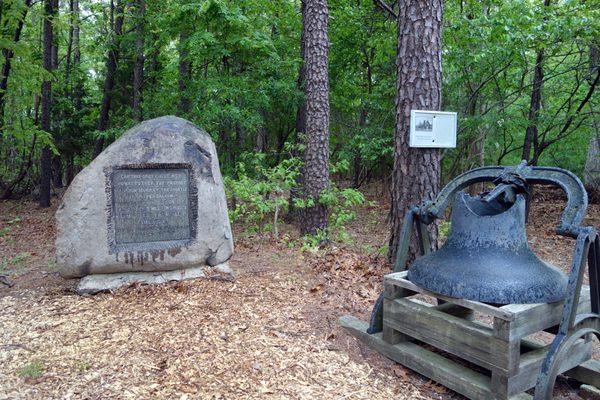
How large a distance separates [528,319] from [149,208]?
12.0 ft

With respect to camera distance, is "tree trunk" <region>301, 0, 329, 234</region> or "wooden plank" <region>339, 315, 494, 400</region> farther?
"tree trunk" <region>301, 0, 329, 234</region>

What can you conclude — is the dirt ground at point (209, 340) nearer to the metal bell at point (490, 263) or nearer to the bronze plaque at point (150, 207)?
the bronze plaque at point (150, 207)

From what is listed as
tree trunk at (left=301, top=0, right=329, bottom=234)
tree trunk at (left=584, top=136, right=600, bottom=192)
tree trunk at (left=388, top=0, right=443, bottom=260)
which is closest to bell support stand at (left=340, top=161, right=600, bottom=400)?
tree trunk at (left=388, top=0, right=443, bottom=260)

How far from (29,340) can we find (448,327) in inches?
123

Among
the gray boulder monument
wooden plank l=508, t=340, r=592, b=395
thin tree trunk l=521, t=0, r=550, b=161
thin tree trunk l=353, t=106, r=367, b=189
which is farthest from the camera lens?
thin tree trunk l=353, t=106, r=367, b=189

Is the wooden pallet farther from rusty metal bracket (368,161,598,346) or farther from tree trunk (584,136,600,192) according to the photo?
tree trunk (584,136,600,192)

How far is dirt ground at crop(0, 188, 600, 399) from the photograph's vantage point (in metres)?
2.97

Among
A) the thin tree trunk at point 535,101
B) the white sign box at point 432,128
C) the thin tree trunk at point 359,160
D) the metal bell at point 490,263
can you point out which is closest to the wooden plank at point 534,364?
the metal bell at point 490,263

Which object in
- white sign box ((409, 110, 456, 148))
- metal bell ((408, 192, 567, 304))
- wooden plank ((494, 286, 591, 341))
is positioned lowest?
wooden plank ((494, 286, 591, 341))

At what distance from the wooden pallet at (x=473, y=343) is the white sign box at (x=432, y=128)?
169 cm

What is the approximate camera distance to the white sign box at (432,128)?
15.0ft

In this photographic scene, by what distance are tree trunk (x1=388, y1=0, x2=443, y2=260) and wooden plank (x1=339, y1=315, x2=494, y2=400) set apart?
5.06ft

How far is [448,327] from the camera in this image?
298 centimetres

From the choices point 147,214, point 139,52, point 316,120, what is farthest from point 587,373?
point 139,52
